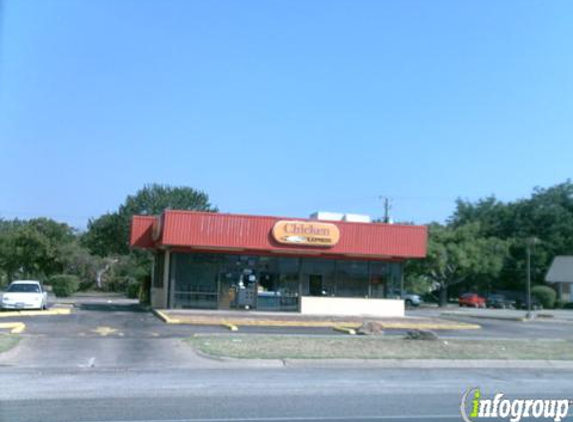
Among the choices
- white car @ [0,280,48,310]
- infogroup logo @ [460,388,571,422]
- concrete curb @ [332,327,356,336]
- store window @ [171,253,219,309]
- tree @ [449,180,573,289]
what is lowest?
concrete curb @ [332,327,356,336]

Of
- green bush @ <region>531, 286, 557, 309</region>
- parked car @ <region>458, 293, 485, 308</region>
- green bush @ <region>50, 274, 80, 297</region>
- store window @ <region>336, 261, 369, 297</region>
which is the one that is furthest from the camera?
green bush @ <region>531, 286, 557, 309</region>

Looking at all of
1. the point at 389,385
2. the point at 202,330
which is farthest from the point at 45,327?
the point at 389,385

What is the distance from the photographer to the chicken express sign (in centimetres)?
3431

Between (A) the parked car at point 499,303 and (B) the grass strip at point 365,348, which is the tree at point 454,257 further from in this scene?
(B) the grass strip at point 365,348

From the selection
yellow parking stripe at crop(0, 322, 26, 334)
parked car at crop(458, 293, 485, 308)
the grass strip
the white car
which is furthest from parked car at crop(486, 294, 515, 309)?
yellow parking stripe at crop(0, 322, 26, 334)

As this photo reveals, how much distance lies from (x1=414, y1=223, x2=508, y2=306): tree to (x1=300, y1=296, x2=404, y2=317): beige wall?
23721mm

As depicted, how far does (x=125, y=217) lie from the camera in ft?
256

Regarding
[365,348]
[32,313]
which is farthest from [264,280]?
[365,348]

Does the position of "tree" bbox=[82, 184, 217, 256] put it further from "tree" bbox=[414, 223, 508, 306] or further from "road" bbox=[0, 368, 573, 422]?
"road" bbox=[0, 368, 573, 422]

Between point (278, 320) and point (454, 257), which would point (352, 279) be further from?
point (454, 257)

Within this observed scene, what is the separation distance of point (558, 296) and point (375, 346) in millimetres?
61526

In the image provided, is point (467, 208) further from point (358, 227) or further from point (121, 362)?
point (121, 362)

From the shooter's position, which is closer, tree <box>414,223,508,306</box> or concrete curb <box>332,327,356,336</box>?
concrete curb <box>332,327,356,336</box>

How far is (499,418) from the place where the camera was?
10.1 meters
